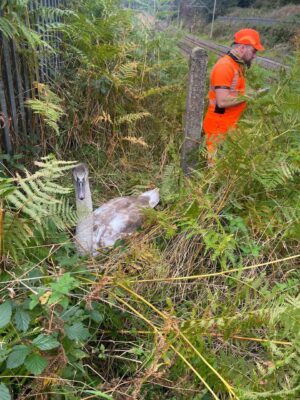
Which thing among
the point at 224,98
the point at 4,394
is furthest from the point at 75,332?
the point at 224,98

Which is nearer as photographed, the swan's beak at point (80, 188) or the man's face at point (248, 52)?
the swan's beak at point (80, 188)

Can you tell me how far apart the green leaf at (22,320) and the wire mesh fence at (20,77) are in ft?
7.54

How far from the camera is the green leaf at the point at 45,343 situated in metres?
1.69

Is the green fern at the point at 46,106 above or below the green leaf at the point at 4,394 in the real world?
above

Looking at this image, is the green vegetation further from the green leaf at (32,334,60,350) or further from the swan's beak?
the swan's beak

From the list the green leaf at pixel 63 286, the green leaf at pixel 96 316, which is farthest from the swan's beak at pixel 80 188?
the green leaf at pixel 63 286

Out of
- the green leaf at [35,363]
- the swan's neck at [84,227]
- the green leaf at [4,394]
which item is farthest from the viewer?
the swan's neck at [84,227]

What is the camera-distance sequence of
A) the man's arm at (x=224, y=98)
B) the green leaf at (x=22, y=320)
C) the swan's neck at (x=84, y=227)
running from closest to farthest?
the green leaf at (x=22, y=320) < the swan's neck at (x=84, y=227) < the man's arm at (x=224, y=98)

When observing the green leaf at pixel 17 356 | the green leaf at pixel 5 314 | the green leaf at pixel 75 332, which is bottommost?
the green leaf at pixel 75 332

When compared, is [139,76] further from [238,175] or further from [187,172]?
[238,175]

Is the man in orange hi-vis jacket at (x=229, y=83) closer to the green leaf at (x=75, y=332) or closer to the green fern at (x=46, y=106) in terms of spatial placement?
the green fern at (x=46, y=106)

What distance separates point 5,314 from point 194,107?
279cm

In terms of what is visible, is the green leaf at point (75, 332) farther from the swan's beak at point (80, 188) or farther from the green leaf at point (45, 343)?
the swan's beak at point (80, 188)

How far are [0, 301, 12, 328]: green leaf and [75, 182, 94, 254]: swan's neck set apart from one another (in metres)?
1.27
